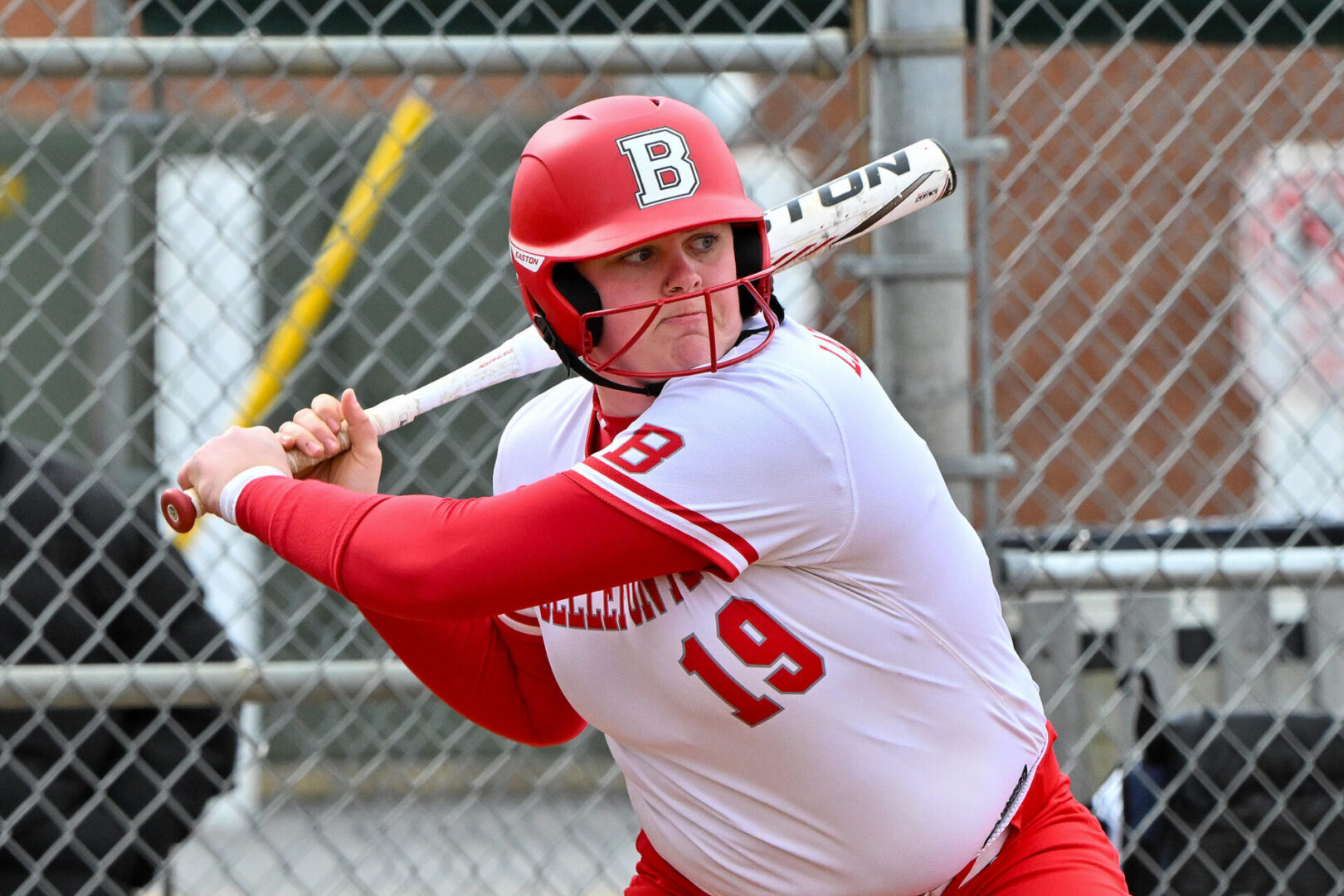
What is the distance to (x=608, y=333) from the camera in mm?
1704

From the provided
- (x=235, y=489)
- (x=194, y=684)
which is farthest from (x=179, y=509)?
(x=194, y=684)

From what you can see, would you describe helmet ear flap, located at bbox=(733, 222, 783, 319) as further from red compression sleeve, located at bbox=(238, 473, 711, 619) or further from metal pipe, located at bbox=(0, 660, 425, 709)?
metal pipe, located at bbox=(0, 660, 425, 709)

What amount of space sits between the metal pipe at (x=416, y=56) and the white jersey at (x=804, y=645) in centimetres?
83

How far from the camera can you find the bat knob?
1668 mm

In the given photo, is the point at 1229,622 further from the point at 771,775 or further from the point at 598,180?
the point at 598,180

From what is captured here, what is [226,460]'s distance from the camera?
67.1 inches

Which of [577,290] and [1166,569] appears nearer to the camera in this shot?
[577,290]

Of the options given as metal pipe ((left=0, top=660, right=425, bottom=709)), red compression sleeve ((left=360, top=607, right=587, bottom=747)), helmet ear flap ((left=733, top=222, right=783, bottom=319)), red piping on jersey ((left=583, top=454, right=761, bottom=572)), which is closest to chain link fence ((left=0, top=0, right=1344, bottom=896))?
metal pipe ((left=0, top=660, right=425, bottom=709))

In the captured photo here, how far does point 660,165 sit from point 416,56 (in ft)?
3.07

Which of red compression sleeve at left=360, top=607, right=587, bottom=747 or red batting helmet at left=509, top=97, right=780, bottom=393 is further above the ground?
red batting helmet at left=509, top=97, right=780, bottom=393

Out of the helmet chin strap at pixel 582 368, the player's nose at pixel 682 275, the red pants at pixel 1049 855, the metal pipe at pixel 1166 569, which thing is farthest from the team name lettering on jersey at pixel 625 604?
the metal pipe at pixel 1166 569

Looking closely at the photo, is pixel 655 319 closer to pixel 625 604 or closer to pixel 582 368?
pixel 582 368

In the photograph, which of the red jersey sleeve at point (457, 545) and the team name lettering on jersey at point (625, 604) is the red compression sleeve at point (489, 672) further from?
the red jersey sleeve at point (457, 545)

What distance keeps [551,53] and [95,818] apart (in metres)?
1.81
